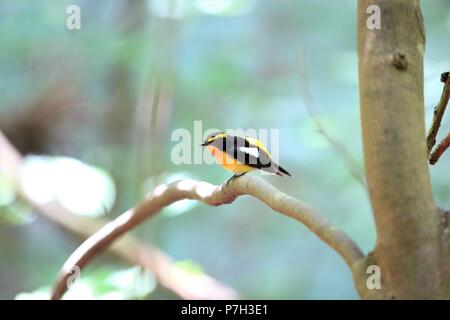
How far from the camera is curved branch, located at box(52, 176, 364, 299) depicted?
595mm

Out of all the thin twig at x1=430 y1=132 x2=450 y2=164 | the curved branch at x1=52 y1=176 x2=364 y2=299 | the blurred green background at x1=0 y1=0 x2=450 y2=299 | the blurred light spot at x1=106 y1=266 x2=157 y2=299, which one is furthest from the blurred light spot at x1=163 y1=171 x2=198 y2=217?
the thin twig at x1=430 y1=132 x2=450 y2=164

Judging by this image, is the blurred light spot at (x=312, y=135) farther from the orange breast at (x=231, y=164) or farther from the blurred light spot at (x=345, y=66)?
the orange breast at (x=231, y=164)

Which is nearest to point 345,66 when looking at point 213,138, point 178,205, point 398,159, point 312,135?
point 312,135

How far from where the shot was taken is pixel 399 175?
555 mm

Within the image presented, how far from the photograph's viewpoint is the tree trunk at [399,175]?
0.55 meters

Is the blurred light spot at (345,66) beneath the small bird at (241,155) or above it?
above

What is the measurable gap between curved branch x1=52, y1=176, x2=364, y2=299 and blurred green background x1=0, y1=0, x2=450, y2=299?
0.65 metres

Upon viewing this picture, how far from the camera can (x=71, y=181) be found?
1813 millimetres

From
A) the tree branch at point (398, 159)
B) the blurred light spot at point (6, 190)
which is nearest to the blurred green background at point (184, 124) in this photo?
the blurred light spot at point (6, 190)

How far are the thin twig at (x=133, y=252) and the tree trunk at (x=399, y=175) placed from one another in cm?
61

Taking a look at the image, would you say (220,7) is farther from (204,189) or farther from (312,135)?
(204,189)

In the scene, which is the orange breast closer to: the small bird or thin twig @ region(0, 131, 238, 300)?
the small bird

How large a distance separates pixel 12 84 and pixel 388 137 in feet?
5.67
